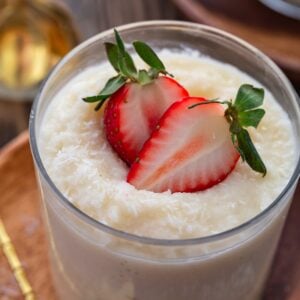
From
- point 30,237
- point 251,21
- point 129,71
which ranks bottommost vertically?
point 30,237

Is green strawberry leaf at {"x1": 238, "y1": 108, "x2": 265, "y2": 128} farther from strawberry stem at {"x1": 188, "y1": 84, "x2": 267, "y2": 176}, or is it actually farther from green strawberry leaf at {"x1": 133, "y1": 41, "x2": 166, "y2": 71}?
green strawberry leaf at {"x1": 133, "y1": 41, "x2": 166, "y2": 71}

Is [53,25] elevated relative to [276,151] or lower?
lower

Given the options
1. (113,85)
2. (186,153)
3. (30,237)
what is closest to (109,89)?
(113,85)

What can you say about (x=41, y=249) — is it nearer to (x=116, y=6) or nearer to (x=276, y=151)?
(x=276, y=151)

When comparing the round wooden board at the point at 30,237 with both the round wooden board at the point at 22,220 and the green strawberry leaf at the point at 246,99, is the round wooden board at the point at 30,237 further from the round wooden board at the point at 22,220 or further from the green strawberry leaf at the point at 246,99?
the green strawberry leaf at the point at 246,99

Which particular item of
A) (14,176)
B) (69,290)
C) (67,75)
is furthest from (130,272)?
(14,176)

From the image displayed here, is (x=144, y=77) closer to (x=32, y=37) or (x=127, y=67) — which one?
(x=127, y=67)

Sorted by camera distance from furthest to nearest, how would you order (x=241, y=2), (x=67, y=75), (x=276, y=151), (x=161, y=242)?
(x=241, y=2) → (x=67, y=75) → (x=276, y=151) → (x=161, y=242)
